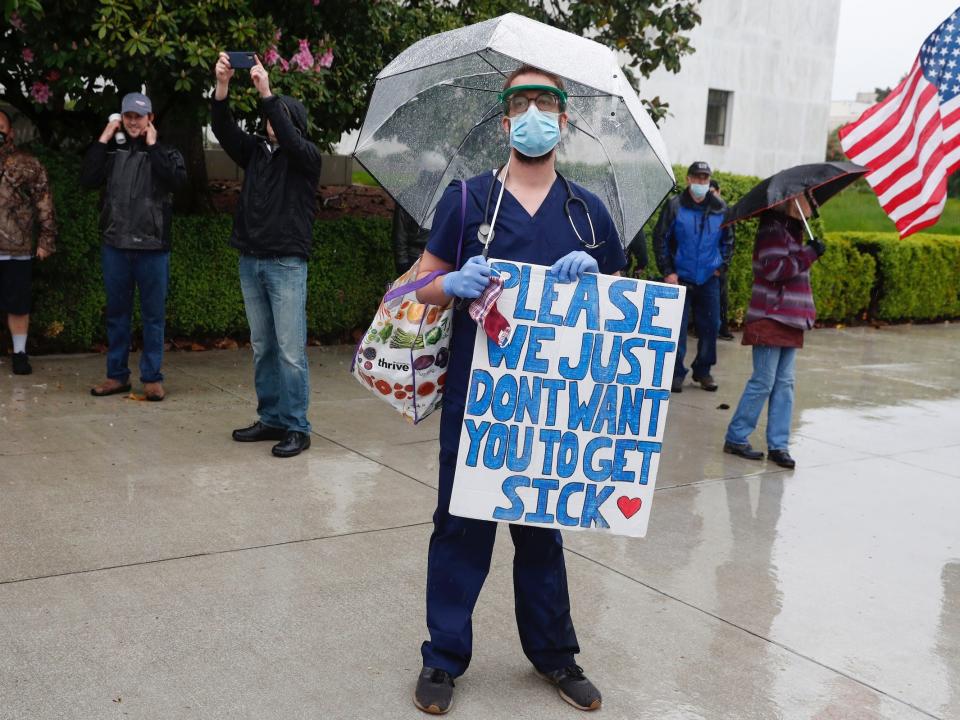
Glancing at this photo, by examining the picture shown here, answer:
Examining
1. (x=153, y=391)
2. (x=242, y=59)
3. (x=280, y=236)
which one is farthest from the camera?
(x=153, y=391)

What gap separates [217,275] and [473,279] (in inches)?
251

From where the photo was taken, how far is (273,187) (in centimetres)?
593

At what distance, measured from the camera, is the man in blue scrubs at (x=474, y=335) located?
3.24 meters

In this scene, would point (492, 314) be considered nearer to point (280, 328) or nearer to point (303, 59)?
point (280, 328)

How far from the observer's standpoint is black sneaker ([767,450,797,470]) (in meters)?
6.57

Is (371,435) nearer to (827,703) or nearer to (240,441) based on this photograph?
(240,441)

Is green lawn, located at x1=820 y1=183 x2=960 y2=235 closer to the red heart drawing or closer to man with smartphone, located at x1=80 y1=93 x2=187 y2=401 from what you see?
man with smartphone, located at x1=80 y1=93 x2=187 y2=401

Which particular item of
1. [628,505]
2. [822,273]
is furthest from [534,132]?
[822,273]

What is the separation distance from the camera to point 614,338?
3232 millimetres

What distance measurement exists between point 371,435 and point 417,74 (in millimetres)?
3045

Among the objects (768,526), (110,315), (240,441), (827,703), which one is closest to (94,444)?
(240,441)

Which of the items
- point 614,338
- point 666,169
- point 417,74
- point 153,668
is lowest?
point 153,668

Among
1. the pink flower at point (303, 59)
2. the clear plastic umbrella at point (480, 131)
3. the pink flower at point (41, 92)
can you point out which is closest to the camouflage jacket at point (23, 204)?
the pink flower at point (41, 92)

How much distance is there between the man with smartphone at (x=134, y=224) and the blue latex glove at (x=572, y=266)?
462 cm
